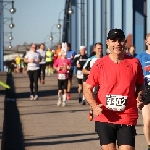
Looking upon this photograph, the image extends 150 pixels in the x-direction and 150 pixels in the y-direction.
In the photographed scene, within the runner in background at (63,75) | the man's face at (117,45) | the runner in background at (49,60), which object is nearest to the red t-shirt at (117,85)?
the man's face at (117,45)

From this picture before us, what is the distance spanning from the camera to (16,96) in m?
24.8

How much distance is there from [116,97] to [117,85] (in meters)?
0.13

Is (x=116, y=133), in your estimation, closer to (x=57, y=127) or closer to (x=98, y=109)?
(x=98, y=109)

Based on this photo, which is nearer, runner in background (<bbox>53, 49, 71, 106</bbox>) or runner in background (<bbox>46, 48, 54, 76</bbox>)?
runner in background (<bbox>53, 49, 71, 106</bbox>)

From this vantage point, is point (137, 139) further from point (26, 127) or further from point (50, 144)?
point (26, 127)

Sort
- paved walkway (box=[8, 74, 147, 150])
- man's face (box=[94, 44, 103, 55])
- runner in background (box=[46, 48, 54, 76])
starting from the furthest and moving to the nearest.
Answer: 1. runner in background (box=[46, 48, 54, 76])
2. man's face (box=[94, 44, 103, 55])
3. paved walkway (box=[8, 74, 147, 150])

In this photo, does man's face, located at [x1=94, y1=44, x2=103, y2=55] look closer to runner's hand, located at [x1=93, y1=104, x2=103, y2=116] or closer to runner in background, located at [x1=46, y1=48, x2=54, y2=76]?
runner's hand, located at [x1=93, y1=104, x2=103, y2=116]

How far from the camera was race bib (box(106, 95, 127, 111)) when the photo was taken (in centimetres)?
736

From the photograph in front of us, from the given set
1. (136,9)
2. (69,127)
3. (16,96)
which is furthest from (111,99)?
(136,9)

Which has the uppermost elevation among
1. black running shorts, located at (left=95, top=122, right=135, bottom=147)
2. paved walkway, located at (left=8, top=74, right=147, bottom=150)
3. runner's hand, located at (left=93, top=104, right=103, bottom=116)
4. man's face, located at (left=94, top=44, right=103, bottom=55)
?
man's face, located at (left=94, top=44, right=103, bottom=55)

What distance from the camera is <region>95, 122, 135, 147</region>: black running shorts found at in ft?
24.1

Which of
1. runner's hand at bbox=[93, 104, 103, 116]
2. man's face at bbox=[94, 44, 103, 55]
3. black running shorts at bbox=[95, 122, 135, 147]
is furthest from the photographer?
man's face at bbox=[94, 44, 103, 55]

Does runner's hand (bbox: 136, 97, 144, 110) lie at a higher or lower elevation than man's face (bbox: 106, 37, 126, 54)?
lower

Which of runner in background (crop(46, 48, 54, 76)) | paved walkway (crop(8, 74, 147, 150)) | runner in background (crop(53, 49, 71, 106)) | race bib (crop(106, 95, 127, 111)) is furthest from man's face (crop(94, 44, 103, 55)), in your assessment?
runner in background (crop(46, 48, 54, 76))
